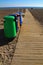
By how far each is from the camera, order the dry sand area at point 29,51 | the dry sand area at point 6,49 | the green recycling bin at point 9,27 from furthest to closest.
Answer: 1. the green recycling bin at point 9,27
2. the dry sand area at point 6,49
3. the dry sand area at point 29,51

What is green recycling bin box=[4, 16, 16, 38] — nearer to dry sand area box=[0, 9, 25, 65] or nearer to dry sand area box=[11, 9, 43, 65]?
dry sand area box=[0, 9, 25, 65]

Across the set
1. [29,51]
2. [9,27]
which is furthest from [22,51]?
[9,27]

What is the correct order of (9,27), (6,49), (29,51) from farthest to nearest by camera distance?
(9,27)
(6,49)
(29,51)

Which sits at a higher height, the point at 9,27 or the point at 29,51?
the point at 9,27

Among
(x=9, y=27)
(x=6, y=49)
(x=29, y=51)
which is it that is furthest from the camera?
(x=9, y=27)

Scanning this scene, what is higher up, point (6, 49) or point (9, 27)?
point (9, 27)

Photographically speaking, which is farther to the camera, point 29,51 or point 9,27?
point 9,27

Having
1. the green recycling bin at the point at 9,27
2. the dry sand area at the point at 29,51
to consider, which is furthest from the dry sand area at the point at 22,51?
the green recycling bin at the point at 9,27

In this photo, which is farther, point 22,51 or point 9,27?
point 9,27

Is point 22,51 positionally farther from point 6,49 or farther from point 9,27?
point 9,27

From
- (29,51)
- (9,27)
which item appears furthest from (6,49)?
(9,27)

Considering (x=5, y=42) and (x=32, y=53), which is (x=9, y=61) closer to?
(x=32, y=53)

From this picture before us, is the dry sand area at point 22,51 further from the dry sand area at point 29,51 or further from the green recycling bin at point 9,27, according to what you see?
the green recycling bin at point 9,27

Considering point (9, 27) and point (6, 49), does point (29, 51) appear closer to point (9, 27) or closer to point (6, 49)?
point (6, 49)
